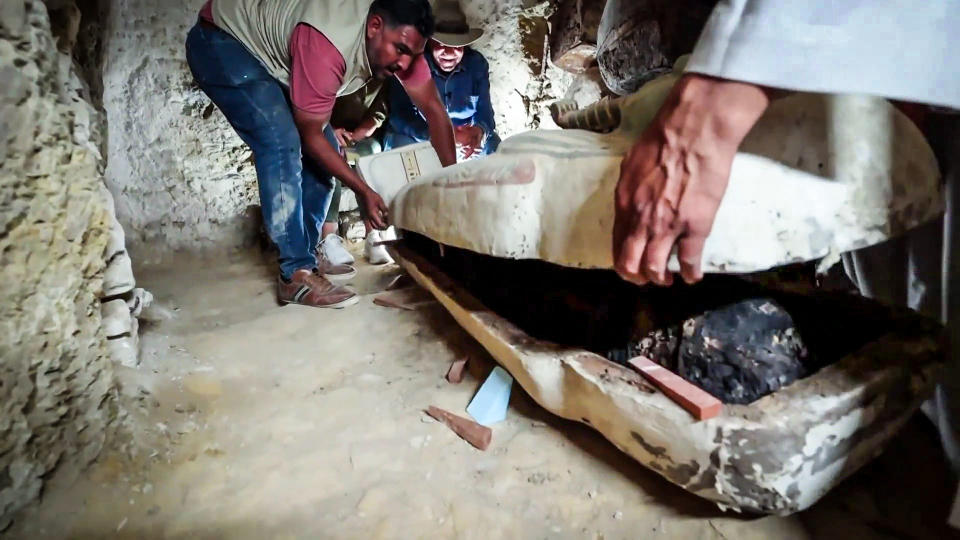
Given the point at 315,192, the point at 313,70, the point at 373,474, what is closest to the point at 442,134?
the point at 315,192

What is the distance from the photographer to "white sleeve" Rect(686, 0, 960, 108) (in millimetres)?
565

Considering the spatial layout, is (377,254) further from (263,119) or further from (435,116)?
(263,119)

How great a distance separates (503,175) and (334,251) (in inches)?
66.2

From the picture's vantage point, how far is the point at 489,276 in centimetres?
144

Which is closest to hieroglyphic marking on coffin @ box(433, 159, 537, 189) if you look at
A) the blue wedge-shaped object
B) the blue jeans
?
the blue wedge-shaped object

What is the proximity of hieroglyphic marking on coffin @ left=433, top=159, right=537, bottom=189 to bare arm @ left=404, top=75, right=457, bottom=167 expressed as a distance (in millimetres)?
1197

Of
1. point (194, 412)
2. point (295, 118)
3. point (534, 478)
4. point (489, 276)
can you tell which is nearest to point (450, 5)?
point (295, 118)

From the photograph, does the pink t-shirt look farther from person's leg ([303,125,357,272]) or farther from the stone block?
the stone block

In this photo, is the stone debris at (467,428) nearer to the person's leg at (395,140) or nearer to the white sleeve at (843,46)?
the white sleeve at (843,46)

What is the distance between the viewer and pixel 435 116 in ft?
7.36

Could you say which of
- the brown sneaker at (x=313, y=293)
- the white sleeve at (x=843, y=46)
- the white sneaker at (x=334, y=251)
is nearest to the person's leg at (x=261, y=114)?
the brown sneaker at (x=313, y=293)

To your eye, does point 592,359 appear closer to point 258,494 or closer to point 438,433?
point 438,433

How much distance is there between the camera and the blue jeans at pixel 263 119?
1776 mm

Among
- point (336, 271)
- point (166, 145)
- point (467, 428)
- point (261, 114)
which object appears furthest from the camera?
point (166, 145)
